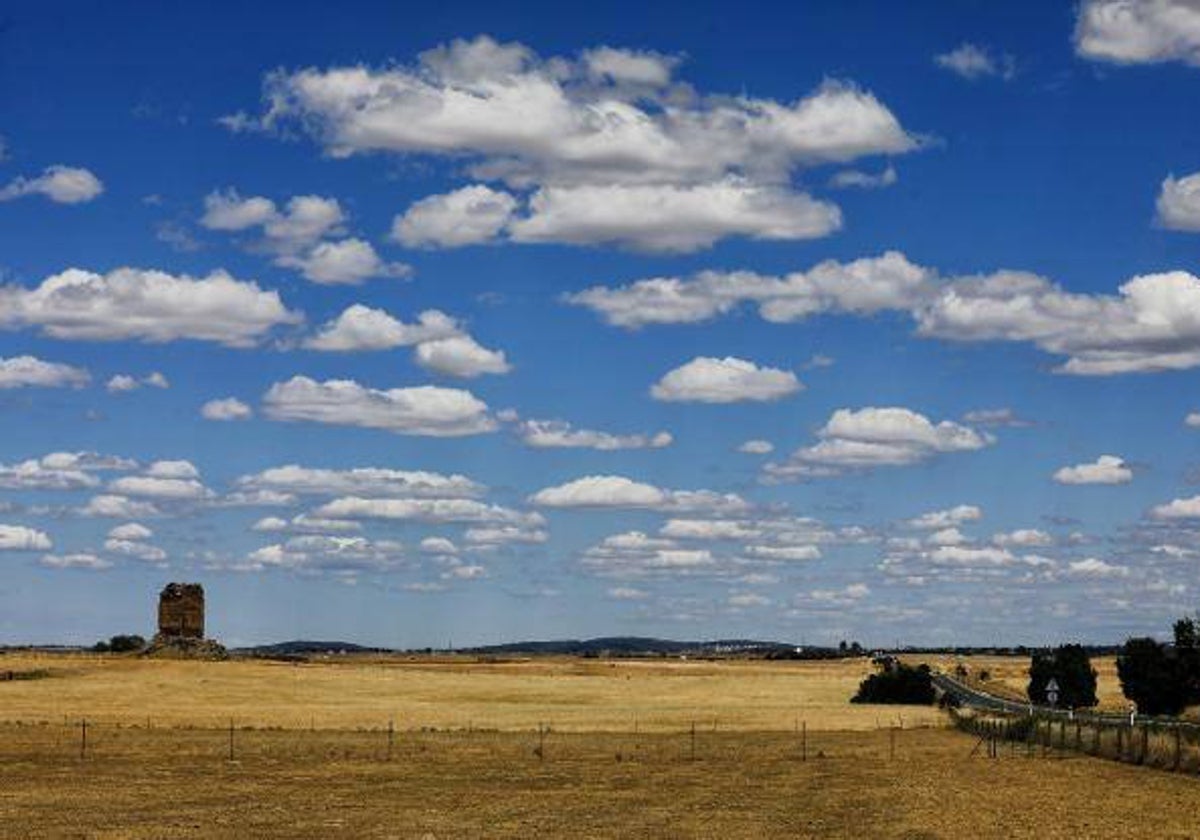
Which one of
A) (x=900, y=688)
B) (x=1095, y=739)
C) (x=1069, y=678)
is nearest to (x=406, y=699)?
(x=900, y=688)

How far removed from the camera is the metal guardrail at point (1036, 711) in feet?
198

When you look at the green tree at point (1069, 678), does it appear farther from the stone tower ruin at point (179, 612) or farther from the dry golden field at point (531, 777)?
the stone tower ruin at point (179, 612)

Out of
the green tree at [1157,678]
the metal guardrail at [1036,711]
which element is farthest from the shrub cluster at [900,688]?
the green tree at [1157,678]

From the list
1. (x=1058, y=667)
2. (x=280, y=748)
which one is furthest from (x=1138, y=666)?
(x=280, y=748)

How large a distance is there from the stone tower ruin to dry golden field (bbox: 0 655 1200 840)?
6633 cm

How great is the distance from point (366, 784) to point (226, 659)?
13441 centimetres

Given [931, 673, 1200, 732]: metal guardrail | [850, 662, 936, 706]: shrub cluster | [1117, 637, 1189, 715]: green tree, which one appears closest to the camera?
[931, 673, 1200, 732]: metal guardrail

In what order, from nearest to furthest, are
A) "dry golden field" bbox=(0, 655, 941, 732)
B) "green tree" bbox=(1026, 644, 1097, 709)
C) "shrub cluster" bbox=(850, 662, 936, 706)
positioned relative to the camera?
"dry golden field" bbox=(0, 655, 941, 732)
"green tree" bbox=(1026, 644, 1097, 709)
"shrub cluster" bbox=(850, 662, 936, 706)

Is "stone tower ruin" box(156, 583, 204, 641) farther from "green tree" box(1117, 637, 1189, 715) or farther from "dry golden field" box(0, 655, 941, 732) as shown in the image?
"green tree" box(1117, 637, 1189, 715)

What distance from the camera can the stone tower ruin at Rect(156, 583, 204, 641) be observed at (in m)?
190

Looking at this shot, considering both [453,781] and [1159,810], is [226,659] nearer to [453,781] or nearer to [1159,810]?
[453,781]

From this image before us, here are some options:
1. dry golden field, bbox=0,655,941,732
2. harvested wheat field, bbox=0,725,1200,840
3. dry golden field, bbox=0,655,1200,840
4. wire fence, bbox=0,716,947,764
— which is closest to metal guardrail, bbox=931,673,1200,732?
harvested wheat field, bbox=0,725,1200,840

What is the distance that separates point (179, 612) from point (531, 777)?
14169 cm

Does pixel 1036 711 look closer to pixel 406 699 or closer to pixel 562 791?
pixel 562 791
